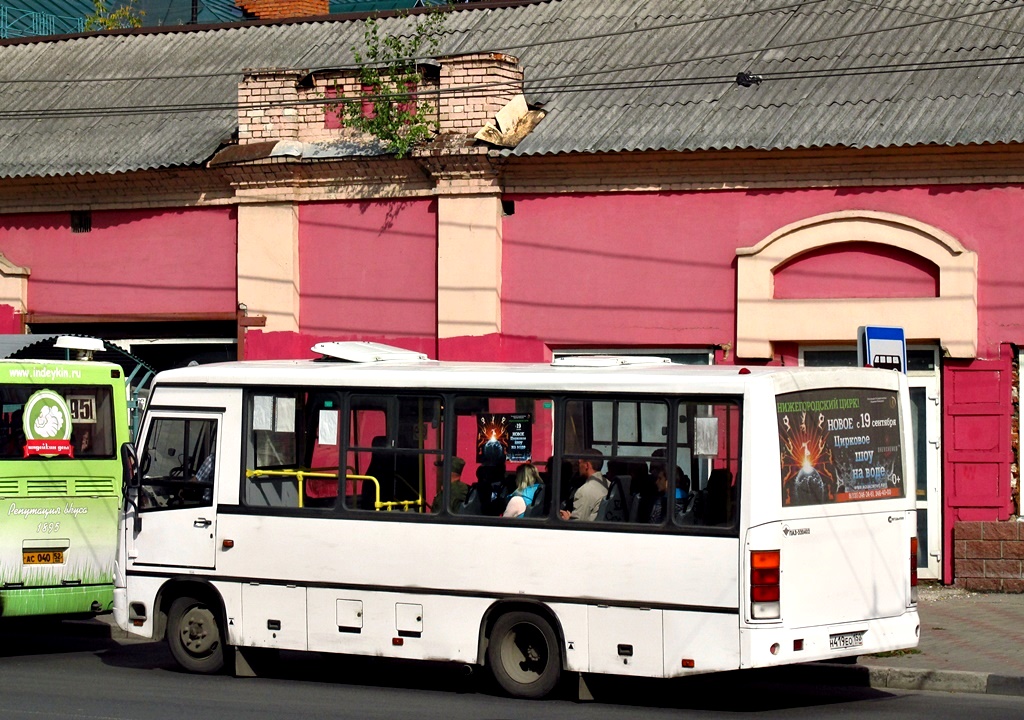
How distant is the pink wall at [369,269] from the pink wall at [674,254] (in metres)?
1.02

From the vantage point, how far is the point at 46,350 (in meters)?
17.2

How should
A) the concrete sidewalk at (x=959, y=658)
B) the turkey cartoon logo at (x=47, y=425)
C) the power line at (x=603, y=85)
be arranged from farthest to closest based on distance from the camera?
1. the power line at (x=603, y=85)
2. the turkey cartoon logo at (x=47, y=425)
3. the concrete sidewalk at (x=959, y=658)

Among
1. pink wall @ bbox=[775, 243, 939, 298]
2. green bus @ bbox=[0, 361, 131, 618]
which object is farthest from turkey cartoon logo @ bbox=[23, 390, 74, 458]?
pink wall @ bbox=[775, 243, 939, 298]

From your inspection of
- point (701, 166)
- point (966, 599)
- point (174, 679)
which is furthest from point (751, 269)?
point (174, 679)

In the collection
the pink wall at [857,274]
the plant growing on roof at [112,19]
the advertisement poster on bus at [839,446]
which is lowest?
the advertisement poster on bus at [839,446]

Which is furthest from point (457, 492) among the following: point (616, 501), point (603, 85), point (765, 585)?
point (603, 85)

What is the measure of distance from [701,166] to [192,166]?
248 inches

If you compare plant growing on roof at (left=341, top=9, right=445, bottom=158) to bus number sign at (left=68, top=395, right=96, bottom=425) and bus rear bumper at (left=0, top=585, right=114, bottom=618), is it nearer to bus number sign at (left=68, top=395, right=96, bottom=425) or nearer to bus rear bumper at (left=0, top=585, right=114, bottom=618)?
bus number sign at (left=68, top=395, right=96, bottom=425)

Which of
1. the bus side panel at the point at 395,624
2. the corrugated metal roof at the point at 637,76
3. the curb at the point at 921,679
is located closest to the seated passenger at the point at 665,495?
the bus side panel at the point at 395,624

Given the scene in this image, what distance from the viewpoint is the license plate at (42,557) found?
12.8 metres

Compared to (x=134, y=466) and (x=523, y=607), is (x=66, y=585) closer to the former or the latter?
(x=134, y=466)

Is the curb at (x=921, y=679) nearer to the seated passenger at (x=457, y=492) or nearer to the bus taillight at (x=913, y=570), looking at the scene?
the bus taillight at (x=913, y=570)

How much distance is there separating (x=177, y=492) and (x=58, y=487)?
71.2 inches

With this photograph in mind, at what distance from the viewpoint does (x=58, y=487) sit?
13.1 m
